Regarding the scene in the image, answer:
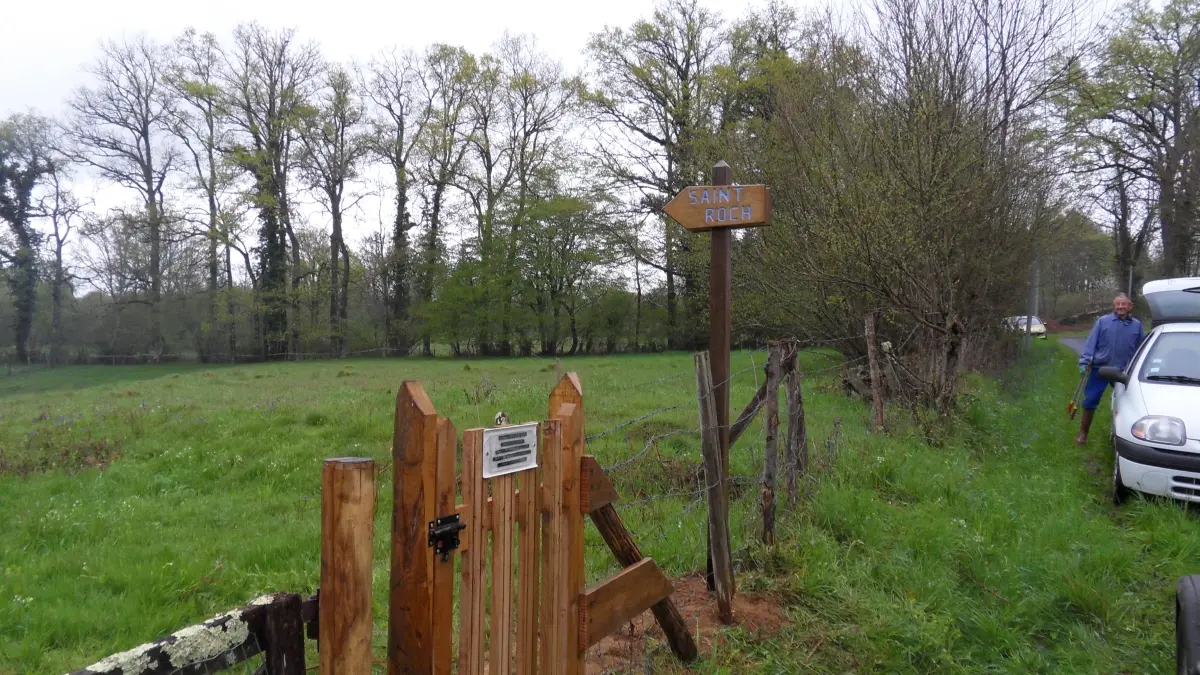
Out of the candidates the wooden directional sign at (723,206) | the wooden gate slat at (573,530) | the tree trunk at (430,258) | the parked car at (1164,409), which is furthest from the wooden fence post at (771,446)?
the tree trunk at (430,258)

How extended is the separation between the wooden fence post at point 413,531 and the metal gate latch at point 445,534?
27 millimetres

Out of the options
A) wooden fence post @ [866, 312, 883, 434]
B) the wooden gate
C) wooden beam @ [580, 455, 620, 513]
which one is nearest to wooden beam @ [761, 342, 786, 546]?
the wooden gate

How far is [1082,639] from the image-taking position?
13.7 ft

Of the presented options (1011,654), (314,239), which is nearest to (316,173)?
(314,239)

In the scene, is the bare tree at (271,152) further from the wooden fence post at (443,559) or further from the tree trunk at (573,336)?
the wooden fence post at (443,559)

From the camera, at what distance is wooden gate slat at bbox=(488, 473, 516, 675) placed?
2.32m

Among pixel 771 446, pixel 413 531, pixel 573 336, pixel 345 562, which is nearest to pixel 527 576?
pixel 413 531

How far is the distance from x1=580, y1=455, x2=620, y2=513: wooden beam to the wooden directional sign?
82.7 inches

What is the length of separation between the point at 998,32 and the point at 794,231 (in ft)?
14.0

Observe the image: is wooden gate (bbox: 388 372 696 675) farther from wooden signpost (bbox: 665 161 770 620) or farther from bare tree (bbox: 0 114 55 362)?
bare tree (bbox: 0 114 55 362)

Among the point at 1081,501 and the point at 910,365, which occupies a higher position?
the point at 910,365

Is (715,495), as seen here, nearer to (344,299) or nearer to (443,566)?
(443,566)

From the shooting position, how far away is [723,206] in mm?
4562

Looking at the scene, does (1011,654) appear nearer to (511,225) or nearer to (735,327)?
(735,327)
